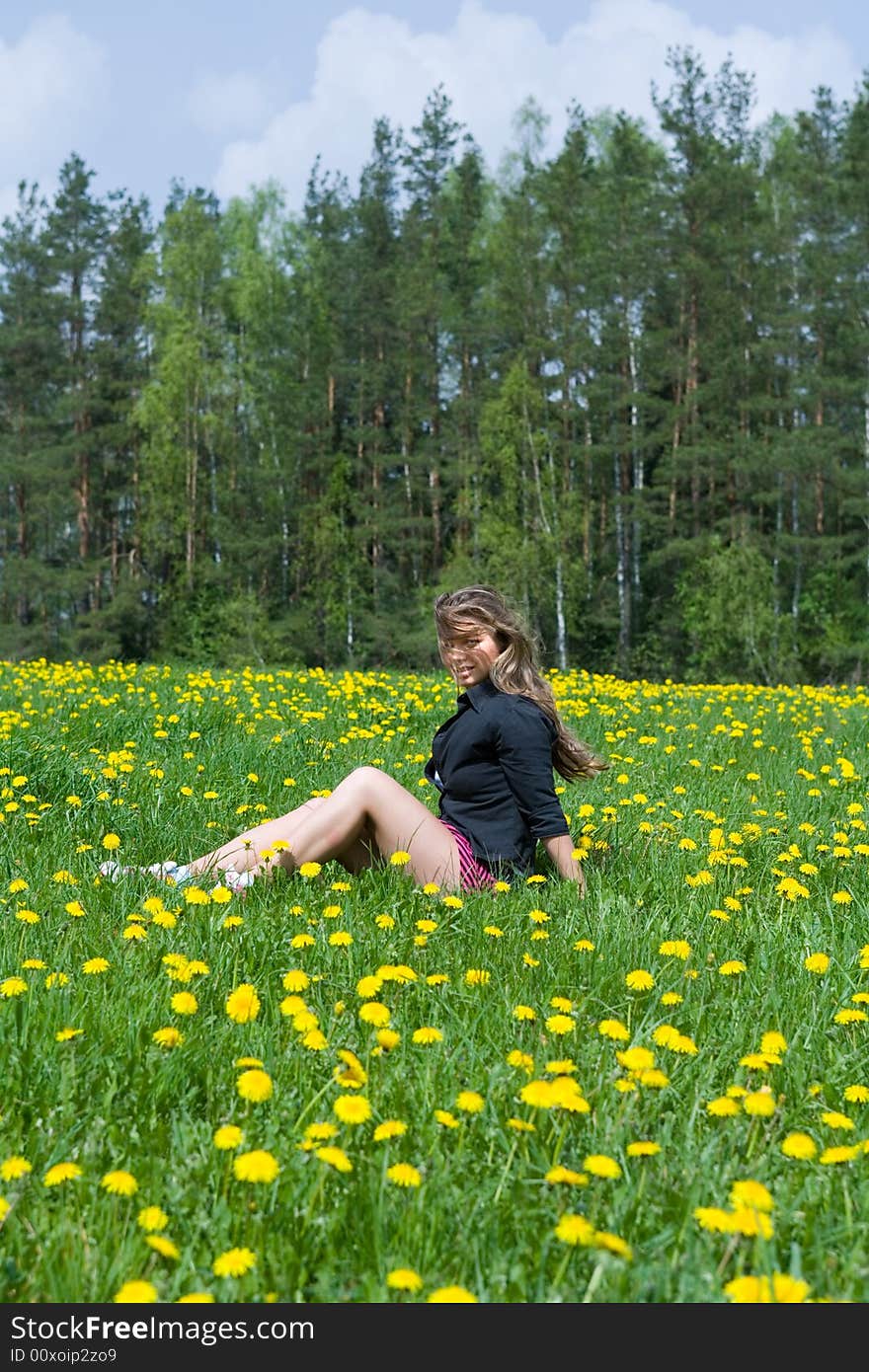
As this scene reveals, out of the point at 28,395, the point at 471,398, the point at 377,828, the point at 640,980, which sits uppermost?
the point at 28,395

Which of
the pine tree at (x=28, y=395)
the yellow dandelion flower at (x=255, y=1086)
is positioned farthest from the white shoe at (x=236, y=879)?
the pine tree at (x=28, y=395)

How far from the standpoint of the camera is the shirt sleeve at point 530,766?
3773 mm

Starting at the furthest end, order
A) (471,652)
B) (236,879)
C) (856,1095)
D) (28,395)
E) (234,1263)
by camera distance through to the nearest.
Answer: (28,395), (471,652), (236,879), (856,1095), (234,1263)

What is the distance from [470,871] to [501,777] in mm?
393

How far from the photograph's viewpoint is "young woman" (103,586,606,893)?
3672 millimetres

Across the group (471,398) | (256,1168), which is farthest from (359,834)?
(471,398)

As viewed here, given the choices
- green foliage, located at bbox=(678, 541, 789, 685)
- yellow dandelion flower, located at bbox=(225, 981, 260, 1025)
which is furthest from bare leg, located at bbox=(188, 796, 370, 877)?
green foliage, located at bbox=(678, 541, 789, 685)

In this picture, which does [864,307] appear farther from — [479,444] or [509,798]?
[509,798]

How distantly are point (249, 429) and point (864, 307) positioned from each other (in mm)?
16576

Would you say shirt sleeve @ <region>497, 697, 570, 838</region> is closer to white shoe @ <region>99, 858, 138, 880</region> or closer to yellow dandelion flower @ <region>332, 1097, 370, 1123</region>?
white shoe @ <region>99, 858, 138, 880</region>

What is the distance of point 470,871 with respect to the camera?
12.3ft

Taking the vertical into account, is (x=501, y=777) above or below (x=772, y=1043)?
above

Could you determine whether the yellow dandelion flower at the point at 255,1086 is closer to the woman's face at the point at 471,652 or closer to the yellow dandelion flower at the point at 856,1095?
the yellow dandelion flower at the point at 856,1095

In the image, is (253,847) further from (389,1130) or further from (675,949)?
(389,1130)
